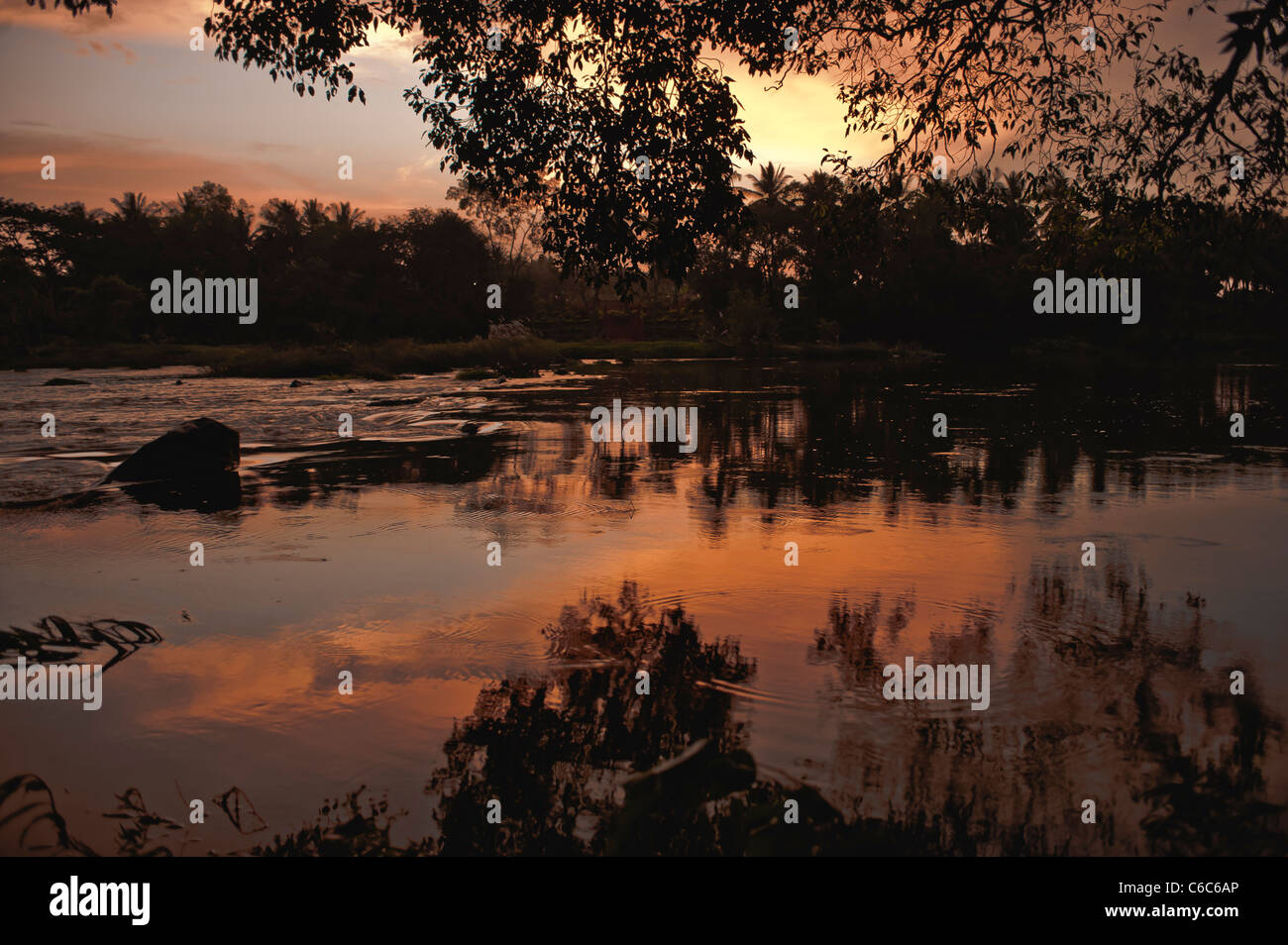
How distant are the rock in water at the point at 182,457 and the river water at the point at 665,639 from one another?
0.43m

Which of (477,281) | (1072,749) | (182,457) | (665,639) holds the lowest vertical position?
(1072,749)

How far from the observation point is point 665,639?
5836 mm

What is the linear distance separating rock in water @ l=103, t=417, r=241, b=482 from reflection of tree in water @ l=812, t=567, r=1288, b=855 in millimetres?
9991

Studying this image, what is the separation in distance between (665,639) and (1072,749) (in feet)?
7.82

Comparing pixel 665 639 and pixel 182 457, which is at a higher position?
pixel 182 457

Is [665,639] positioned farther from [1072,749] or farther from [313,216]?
[313,216]

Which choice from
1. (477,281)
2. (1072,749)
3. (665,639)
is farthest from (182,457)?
(477,281)

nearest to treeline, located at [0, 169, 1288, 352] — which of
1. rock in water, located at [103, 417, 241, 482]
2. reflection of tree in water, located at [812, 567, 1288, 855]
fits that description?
rock in water, located at [103, 417, 241, 482]

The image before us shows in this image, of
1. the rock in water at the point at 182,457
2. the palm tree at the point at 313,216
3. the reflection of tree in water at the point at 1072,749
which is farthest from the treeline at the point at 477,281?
the reflection of tree in water at the point at 1072,749

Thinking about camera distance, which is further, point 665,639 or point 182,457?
point 182,457

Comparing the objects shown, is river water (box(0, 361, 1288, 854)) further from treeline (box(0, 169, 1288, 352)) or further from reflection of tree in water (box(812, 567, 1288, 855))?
treeline (box(0, 169, 1288, 352))

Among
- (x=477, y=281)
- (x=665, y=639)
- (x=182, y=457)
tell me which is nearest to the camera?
(x=665, y=639)

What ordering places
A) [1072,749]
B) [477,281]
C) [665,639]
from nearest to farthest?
1. [1072,749]
2. [665,639]
3. [477,281]
